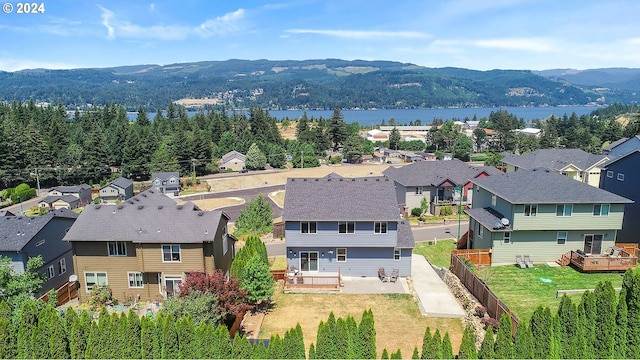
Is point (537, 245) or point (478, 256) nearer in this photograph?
point (478, 256)

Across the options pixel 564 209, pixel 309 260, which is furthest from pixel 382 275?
pixel 564 209

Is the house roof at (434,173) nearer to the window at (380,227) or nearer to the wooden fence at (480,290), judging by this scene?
the wooden fence at (480,290)

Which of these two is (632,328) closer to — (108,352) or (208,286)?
(208,286)

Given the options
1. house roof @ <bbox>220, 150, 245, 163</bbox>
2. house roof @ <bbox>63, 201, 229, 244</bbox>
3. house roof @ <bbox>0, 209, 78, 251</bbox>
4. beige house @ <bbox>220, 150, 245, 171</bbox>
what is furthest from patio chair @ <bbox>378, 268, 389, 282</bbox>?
house roof @ <bbox>220, 150, 245, 163</bbox>

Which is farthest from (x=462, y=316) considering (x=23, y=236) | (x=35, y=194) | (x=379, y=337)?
(x=35, y=194)

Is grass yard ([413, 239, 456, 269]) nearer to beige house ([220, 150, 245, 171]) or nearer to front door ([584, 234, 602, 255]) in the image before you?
front door ([584, 234, 602, 255])

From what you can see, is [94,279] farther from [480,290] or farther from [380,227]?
[480,290]
